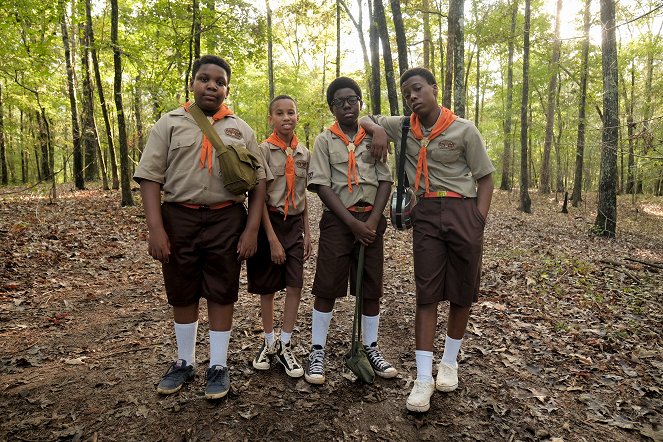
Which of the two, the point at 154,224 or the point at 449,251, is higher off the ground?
the point at 154,224

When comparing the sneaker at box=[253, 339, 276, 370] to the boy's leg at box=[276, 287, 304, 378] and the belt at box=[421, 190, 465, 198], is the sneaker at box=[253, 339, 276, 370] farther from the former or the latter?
the belt at box=[421, 190, 465, 198]

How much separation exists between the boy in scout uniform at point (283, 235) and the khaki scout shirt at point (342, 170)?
270mm

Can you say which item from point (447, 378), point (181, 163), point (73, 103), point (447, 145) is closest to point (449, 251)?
point (447, 145)

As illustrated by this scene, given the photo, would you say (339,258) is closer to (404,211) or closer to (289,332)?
(404,211)

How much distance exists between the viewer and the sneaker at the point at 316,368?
327cm

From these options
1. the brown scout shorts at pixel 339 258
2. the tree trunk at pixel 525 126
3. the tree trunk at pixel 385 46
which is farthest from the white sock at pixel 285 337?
the tree trunk at pixel 525 126

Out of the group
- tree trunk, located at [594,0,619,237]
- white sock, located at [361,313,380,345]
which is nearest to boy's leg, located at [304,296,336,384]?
white sock, located at [361,313,380,345]

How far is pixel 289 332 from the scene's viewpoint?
3.56 m

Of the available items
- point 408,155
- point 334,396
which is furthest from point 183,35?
point 334,396

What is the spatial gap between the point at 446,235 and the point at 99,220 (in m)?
9.85

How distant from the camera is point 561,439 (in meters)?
2.71

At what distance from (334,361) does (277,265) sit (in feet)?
3.87

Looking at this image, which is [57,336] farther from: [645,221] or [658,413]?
[645,221]

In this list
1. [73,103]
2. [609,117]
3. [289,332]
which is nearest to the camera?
[289,332]
